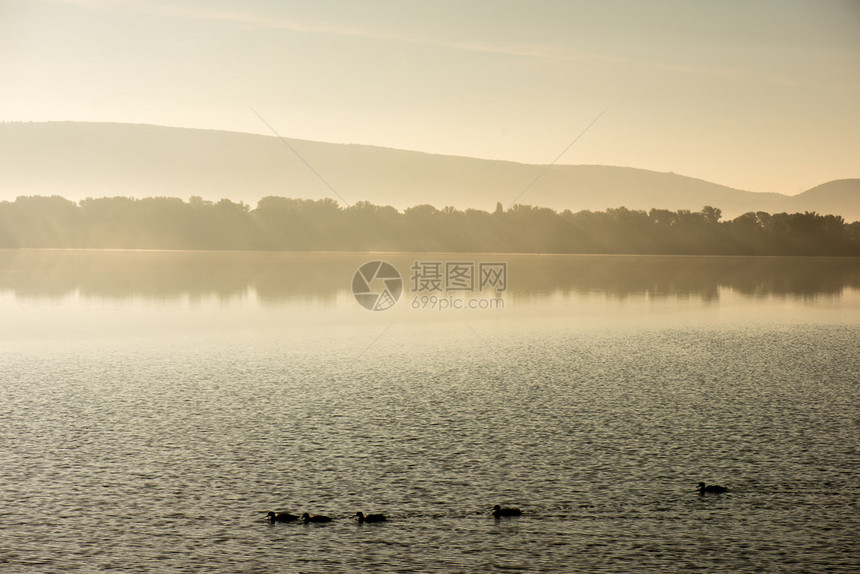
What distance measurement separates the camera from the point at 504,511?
26297 mm

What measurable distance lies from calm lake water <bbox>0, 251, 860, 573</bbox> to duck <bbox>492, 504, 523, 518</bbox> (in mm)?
267

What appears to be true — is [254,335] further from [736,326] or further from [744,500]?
[744,500]

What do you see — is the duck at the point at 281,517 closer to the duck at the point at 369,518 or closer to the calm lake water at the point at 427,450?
the calm lake water at the point at 427,450

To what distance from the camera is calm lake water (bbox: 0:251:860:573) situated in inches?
947

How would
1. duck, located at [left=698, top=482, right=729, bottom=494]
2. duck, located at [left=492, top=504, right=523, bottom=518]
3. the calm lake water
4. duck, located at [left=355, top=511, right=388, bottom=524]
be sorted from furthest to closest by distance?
1. duck, located at [left=698, top=482, right=729, bottom=494]
2. duck, located at [left=492, top=504, right=523, bottom=518]
3. duck, located at [left=355, top=511, right=388, bottom=524]
4. the calm lake water

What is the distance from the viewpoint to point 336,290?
409ft

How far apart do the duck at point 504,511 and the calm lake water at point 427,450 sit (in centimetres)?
27

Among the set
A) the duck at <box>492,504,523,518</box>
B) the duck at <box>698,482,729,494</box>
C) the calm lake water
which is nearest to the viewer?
the calm lake water

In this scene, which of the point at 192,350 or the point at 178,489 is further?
the point at 192,350

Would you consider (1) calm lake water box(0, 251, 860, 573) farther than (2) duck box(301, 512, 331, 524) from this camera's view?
No

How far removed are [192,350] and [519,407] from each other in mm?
28724

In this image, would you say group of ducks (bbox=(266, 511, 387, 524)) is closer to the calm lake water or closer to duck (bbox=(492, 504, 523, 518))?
the calm lake water

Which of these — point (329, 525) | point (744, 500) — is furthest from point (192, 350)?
point (744, 500)

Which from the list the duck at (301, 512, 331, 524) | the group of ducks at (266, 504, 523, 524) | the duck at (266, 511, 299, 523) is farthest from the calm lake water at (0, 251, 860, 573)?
the duck at (266, 511, 299, 523)
